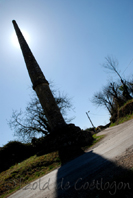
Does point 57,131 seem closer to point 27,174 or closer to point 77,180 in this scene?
point 27,174

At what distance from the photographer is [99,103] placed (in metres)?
40.8

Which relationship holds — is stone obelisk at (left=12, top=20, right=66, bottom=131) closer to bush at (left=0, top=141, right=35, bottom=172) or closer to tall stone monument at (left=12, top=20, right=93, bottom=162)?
tall stone monument at (left=12, top=20, right=93, bottom=162)

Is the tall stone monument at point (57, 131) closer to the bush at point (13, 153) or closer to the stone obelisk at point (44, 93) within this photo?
the stone obelisk at point (44, 93)

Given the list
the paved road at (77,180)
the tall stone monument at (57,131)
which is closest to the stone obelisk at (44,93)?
the tall stone monument at (57,131)

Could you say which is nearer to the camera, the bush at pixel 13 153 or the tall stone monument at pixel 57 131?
the tall stone monument at pixel 57 131

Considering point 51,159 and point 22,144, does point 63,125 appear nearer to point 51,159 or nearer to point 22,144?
point 51,159

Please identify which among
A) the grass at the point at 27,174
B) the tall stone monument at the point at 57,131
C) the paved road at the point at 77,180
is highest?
the tall stone monument at the point at 57,131

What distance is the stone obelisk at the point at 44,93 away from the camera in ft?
29.3

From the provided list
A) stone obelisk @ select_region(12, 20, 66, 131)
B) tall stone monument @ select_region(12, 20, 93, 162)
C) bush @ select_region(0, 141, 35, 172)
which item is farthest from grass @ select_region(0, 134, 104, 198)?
bush @ select_region(0, 141, 35, 172)

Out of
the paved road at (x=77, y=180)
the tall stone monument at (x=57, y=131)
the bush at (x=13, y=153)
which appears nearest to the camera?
the paved road at (x=77, y=180)

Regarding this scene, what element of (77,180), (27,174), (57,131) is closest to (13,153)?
(57,131)

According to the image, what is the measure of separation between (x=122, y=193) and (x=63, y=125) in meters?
7.35

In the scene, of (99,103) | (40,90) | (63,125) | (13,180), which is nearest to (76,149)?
(63,125)

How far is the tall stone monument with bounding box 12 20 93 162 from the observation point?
6908mm
